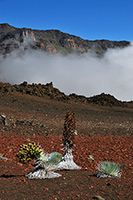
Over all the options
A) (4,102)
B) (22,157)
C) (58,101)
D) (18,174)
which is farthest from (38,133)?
(58,101)

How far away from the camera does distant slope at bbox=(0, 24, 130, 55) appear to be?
276 feet

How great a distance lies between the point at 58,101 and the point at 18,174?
26.1m

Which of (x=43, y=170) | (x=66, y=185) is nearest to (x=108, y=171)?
(x=66, y=185)

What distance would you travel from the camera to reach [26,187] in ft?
15.6

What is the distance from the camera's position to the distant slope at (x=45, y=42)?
84188 millimetres

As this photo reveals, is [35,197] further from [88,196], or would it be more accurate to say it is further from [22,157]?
[22,157]

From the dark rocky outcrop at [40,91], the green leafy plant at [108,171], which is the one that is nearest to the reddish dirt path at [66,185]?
the green leafy plant at [108,171]

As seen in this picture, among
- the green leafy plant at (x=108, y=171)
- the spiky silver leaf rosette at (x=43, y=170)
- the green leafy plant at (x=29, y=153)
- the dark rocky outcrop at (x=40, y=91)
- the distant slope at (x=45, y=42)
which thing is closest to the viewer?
the spiky silver leaf rosette at (x=43, y=170)

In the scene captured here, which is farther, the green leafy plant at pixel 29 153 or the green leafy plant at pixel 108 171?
the green leafy plant at pixel 29 153

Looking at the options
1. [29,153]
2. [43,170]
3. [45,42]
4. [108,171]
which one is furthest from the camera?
[45,42]

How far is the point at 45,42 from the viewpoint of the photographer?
93000mm

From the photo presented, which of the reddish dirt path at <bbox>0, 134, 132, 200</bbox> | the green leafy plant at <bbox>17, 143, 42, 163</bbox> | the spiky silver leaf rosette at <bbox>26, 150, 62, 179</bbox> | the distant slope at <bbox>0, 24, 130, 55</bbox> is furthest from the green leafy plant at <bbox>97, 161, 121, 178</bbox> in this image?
the distant slope at <bbox>0, 24, 130, 55</bbox>

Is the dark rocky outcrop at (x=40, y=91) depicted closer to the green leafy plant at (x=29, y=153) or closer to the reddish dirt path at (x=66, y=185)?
the green leafy plant at (x=29, y=153)

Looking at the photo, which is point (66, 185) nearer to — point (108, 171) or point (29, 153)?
point (108, 171)
